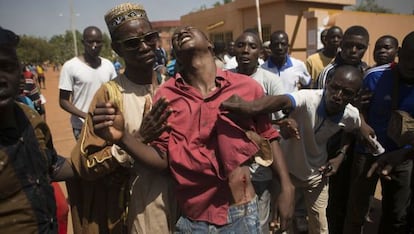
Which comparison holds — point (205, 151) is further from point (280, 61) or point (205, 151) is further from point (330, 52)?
point (330, 52)

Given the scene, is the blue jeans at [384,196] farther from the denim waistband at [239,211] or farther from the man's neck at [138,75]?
the man's neck at [138,75]

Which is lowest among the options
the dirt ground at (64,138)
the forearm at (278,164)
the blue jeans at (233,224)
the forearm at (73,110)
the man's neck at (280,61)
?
the dirt ground at (64,138)

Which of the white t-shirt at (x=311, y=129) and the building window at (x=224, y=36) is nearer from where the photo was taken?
the white t-shirt at (x=311, y=129)

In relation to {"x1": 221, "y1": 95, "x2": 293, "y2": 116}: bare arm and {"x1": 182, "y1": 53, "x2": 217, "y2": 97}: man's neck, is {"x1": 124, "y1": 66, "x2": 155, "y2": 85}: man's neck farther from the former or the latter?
{"x1": 221, "y1": 95, "x2": 293, "y2": 116}: bare arm

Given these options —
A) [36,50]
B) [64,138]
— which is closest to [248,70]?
[64,138]

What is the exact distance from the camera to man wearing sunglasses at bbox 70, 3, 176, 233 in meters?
1.61

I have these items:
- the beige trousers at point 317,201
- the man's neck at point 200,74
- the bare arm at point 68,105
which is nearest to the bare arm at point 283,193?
the man's neck at point 200,74

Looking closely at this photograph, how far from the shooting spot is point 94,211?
6.83 ft

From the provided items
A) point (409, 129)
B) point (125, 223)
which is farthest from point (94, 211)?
point (409, 129)

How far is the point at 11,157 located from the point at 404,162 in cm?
285

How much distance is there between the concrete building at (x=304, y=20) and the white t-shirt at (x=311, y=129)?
378 inches

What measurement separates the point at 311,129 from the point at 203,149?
120cm

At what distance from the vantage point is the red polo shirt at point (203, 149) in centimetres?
163

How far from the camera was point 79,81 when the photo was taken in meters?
4.20
